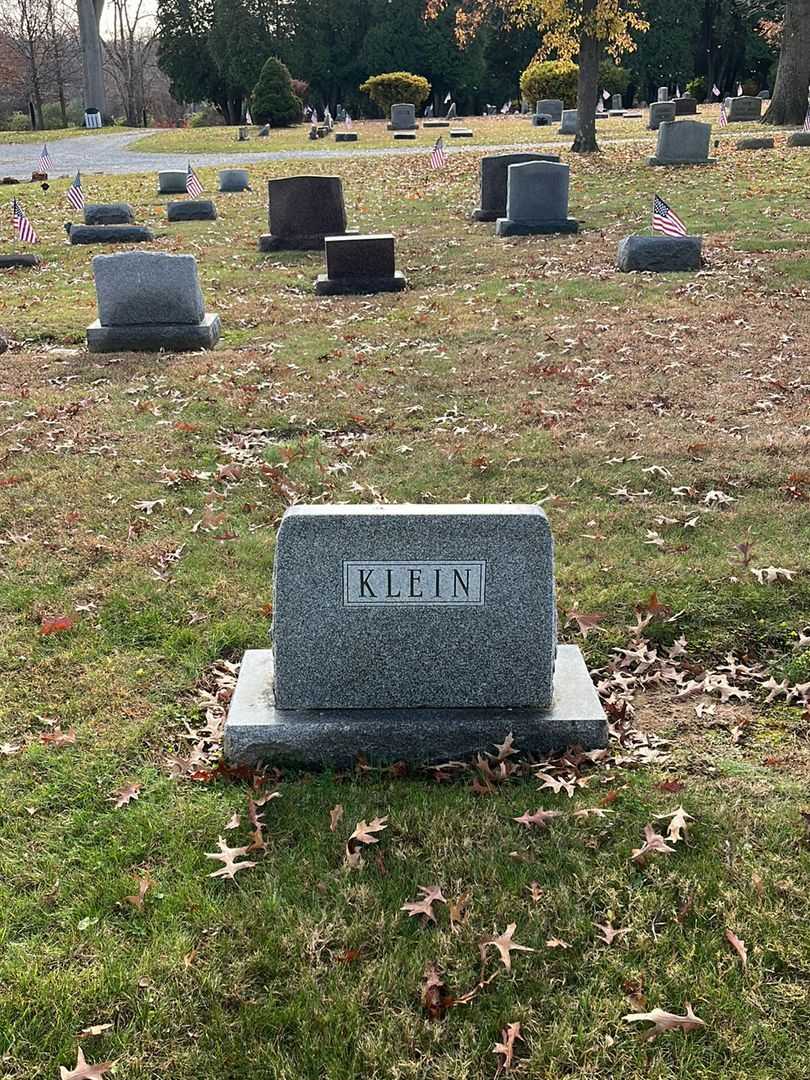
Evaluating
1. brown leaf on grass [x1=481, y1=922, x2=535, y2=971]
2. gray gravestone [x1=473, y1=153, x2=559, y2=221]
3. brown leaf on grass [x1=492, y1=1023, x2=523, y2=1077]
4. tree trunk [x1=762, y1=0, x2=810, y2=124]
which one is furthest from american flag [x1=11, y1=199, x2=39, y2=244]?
tree trunk [x1=762, y1=0, x2=810, y2=124]

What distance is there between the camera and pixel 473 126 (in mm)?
43031

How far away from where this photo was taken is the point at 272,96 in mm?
46156

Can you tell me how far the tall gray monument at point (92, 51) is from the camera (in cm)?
5356

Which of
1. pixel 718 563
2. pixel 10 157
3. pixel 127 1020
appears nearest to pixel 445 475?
pixel 718 563

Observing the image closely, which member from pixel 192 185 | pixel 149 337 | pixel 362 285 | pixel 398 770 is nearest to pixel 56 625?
pixel 398 770

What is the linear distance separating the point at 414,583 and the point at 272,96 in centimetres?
4816

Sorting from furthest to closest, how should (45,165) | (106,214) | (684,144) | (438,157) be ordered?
(45,165) < (438,157) < (684,144) < (106,214)

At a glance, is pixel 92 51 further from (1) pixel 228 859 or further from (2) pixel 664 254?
(1) pixel 228 859

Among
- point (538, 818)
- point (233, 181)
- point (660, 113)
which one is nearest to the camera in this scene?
point (538, 818)

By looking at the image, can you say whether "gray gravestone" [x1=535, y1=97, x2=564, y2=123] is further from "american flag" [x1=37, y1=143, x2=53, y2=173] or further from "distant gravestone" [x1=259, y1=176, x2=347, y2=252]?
"distant gravestone" [x1=259, y1=176, x2=347, y2=252]

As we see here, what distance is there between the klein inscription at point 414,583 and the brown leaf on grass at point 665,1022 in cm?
152

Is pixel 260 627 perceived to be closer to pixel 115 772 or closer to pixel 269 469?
pixel 115 772

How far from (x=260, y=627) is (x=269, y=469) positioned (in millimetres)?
2226

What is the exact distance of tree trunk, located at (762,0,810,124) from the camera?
26.9 metres
